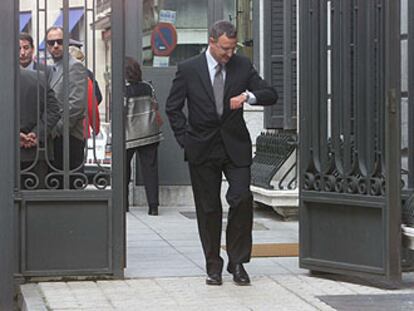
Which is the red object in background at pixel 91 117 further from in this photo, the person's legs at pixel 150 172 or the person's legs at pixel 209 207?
the person's legs at pixel 150 172

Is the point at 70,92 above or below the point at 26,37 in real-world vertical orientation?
below

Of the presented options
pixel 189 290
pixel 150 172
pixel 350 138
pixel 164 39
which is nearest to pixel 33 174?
pixel 189 290

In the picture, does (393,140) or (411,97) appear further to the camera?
(411,97)

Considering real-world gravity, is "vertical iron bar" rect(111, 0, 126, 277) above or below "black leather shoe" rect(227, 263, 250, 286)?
above

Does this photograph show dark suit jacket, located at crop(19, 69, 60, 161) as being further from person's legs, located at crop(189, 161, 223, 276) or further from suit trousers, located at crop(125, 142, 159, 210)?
suit trousers, located at crop(125, 142, 159, 210)

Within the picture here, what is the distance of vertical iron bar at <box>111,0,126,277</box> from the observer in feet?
25.3

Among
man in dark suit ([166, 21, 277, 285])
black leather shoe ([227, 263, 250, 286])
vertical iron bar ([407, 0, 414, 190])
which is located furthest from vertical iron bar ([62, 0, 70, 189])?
vertical iron bar ([407, 0, 414, 190])

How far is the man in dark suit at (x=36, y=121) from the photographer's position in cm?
780

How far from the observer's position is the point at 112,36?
772 cm

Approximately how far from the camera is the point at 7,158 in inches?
273

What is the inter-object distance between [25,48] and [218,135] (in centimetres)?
158

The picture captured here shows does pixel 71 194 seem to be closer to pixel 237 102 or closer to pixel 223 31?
pixel 237 102

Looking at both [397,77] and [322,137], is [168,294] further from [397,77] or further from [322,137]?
[397,77]

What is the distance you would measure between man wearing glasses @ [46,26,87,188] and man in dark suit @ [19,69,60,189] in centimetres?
6
